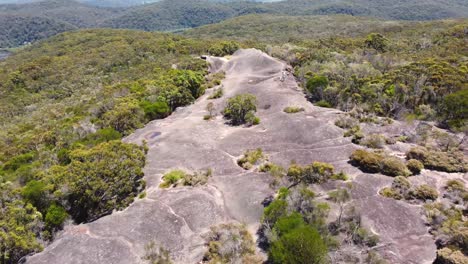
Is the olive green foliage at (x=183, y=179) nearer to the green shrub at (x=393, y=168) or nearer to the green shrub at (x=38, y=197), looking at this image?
the green shrub at (x=38, y=197)

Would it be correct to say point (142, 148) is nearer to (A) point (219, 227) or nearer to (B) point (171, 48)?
(A) point (219, 227)

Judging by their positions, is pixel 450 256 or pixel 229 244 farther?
pixel 229 244

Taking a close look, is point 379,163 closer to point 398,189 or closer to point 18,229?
point 398,189

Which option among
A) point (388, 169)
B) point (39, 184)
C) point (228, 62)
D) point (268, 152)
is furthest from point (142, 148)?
point (228, 62)

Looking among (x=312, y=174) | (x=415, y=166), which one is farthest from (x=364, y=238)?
(x=415, y=166)

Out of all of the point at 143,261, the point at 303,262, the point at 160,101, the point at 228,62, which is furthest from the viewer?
the point at 228,62
